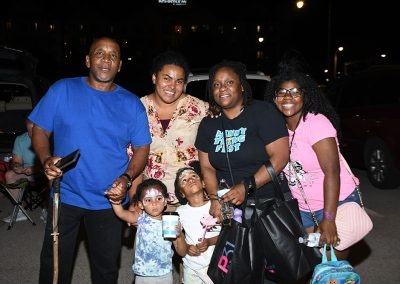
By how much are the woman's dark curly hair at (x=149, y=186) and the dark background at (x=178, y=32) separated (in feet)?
125

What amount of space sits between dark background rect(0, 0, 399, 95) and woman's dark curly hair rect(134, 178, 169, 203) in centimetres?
3814

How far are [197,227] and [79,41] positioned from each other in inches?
2714

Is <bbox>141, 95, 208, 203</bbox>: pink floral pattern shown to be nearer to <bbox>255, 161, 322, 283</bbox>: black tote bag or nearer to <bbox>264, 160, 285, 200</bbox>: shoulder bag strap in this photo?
<bbox>264, 160, 285, 200</bbox>: shoulder bag strap

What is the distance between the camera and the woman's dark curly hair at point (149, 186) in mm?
3512

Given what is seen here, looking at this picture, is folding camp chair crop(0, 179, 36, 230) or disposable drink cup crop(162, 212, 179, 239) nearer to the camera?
disposable drink cup crop(162, 212, 179, 239)

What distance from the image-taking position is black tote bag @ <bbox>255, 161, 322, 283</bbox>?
2.97 meters

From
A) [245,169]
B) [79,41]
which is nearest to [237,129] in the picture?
[245,169]

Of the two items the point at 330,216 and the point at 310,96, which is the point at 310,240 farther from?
the point at 310,96

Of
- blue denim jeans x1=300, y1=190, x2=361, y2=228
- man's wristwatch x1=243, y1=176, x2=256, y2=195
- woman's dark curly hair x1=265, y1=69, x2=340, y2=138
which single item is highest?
woman's dark curly hair x1=265, y1=69, x2=340, y2=138

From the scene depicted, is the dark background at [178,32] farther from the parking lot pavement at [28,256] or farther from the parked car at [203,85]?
the parking lot pavement at [28,256]

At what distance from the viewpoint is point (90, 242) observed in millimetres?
3520

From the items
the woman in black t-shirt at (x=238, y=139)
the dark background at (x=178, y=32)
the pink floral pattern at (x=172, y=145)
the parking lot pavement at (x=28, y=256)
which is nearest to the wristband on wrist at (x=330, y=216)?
the woman in black t-shirt at (x=238, y=139)

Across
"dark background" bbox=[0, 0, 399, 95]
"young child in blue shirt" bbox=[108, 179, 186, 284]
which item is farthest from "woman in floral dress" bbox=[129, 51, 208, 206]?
"dark background" bbox=[0, 0, 399, 95]

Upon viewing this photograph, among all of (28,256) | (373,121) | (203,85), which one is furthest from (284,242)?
(373,121)
